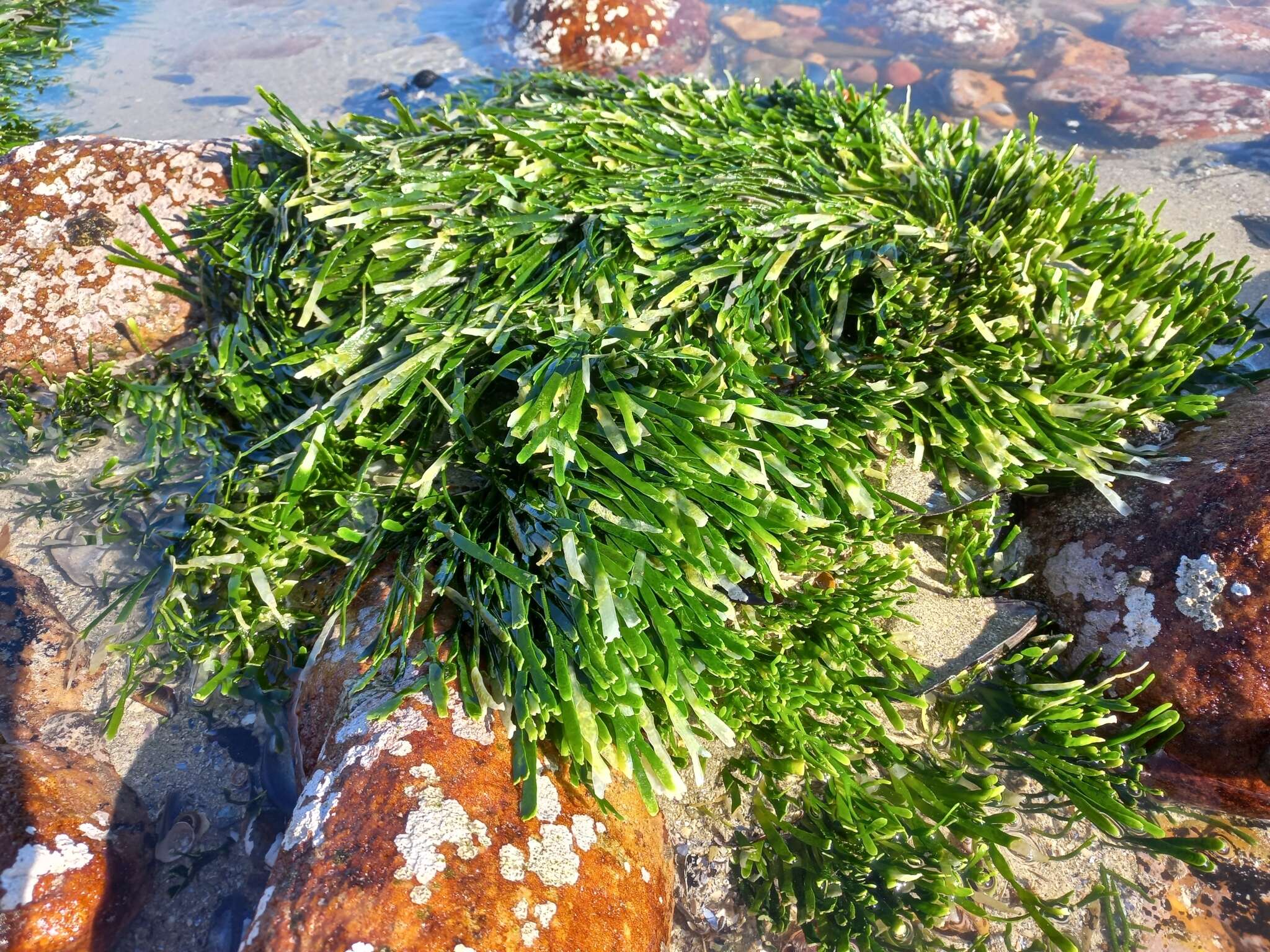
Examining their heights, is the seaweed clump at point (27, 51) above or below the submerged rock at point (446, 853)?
above

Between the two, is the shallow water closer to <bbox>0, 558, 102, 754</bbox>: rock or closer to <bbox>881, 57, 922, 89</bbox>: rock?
<bbox>881, 57, 922, 89</bbox>: rock

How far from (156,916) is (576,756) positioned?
55.3 inches

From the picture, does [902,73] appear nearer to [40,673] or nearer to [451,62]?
[451,62]

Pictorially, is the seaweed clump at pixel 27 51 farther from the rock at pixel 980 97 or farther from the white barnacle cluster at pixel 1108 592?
the rock at pixel 980 97

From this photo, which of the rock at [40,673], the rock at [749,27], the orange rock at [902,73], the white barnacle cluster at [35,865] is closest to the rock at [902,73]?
the orange rock at [902,73]

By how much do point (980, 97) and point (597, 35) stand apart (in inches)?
137

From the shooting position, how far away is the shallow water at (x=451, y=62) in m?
6.17

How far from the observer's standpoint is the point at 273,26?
7445 millimetres

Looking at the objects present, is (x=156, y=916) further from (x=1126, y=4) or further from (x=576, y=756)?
(x=1126, y=4)

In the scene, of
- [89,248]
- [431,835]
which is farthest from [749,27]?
[431,835]

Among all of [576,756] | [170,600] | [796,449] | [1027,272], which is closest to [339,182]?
[170,600]

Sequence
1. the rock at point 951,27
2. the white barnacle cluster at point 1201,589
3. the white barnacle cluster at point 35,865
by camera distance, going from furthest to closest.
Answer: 1. the rock at point 951,27
2. the white barnacle cluster at point 1201,589
3. the white barnacle cluster at point 35,865

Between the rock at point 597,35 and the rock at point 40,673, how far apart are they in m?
5.73

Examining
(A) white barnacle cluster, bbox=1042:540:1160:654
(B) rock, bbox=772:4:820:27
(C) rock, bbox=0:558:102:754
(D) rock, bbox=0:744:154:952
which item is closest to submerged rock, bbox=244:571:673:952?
(D) rock, bbox=0:744:154:952
